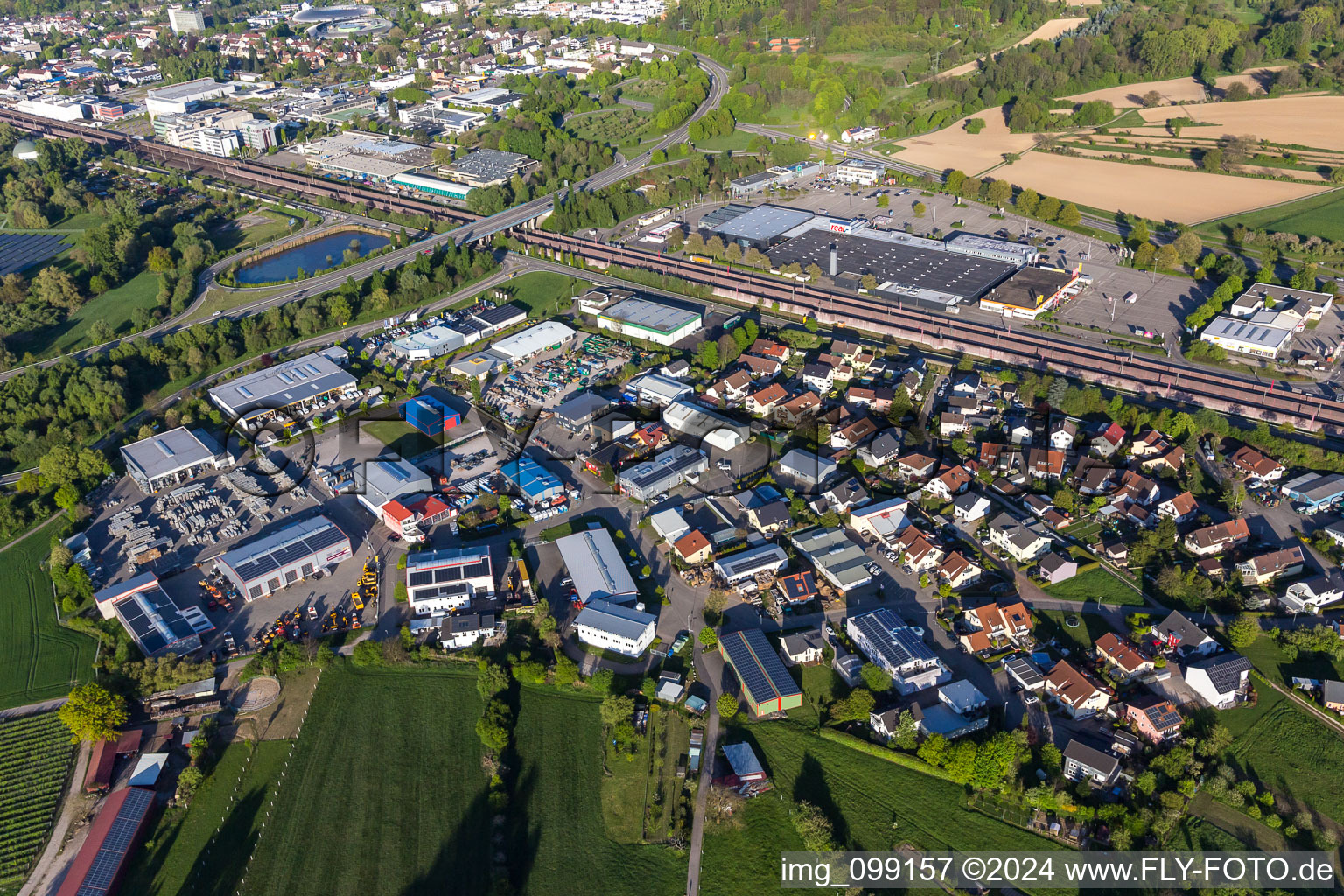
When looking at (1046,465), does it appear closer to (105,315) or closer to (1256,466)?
(1256,466)

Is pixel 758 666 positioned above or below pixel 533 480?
below

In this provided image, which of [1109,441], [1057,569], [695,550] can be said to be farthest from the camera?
[1109,441]

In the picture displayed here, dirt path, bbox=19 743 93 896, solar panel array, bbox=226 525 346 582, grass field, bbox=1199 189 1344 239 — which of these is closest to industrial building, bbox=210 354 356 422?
solar panel array, bbox=226 525 346 582

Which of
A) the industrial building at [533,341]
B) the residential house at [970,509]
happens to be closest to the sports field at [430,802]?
the residential house at [970,509]

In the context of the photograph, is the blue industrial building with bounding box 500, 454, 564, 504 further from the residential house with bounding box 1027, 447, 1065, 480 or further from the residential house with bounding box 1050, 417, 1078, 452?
the residential house with bounding box 1050, 417, 1078, 452

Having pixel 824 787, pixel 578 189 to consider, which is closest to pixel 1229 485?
pixel 824 787

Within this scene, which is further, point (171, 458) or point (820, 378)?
point (820, 378)

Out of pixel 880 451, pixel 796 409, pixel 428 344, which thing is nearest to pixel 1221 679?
pixel 880 451
